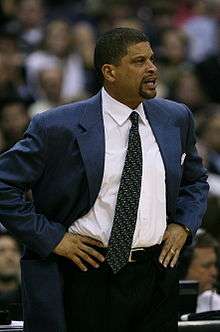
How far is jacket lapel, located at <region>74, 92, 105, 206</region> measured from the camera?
4375mm

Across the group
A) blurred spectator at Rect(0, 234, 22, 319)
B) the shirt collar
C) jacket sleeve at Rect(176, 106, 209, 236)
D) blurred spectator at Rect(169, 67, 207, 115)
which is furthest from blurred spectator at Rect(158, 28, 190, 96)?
the shirt collar

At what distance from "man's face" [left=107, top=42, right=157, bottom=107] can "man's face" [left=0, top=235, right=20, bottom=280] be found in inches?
118

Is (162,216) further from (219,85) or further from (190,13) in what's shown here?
(190,13)

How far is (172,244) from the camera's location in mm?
4480

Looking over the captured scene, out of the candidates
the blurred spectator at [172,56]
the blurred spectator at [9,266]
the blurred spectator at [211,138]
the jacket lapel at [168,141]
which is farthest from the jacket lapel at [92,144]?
the blurred spectator at [172,56]

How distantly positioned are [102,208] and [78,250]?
192 millimetres

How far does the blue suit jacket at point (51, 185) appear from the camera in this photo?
4.37 metres

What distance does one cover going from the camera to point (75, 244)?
14.4 feet

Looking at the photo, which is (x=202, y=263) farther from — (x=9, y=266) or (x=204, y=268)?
(x=9, y=266)

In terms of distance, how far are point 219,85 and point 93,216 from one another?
6.83 m

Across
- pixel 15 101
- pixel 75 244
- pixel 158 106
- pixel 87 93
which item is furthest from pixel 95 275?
pixel 87 93

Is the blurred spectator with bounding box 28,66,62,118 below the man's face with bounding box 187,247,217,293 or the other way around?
the other way around

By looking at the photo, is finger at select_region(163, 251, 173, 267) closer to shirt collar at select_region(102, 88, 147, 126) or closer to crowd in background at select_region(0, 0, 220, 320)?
shirt collar at select_region(102, 88, 147, 126)

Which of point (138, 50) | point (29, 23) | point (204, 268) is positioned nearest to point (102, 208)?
point (138, 50)
